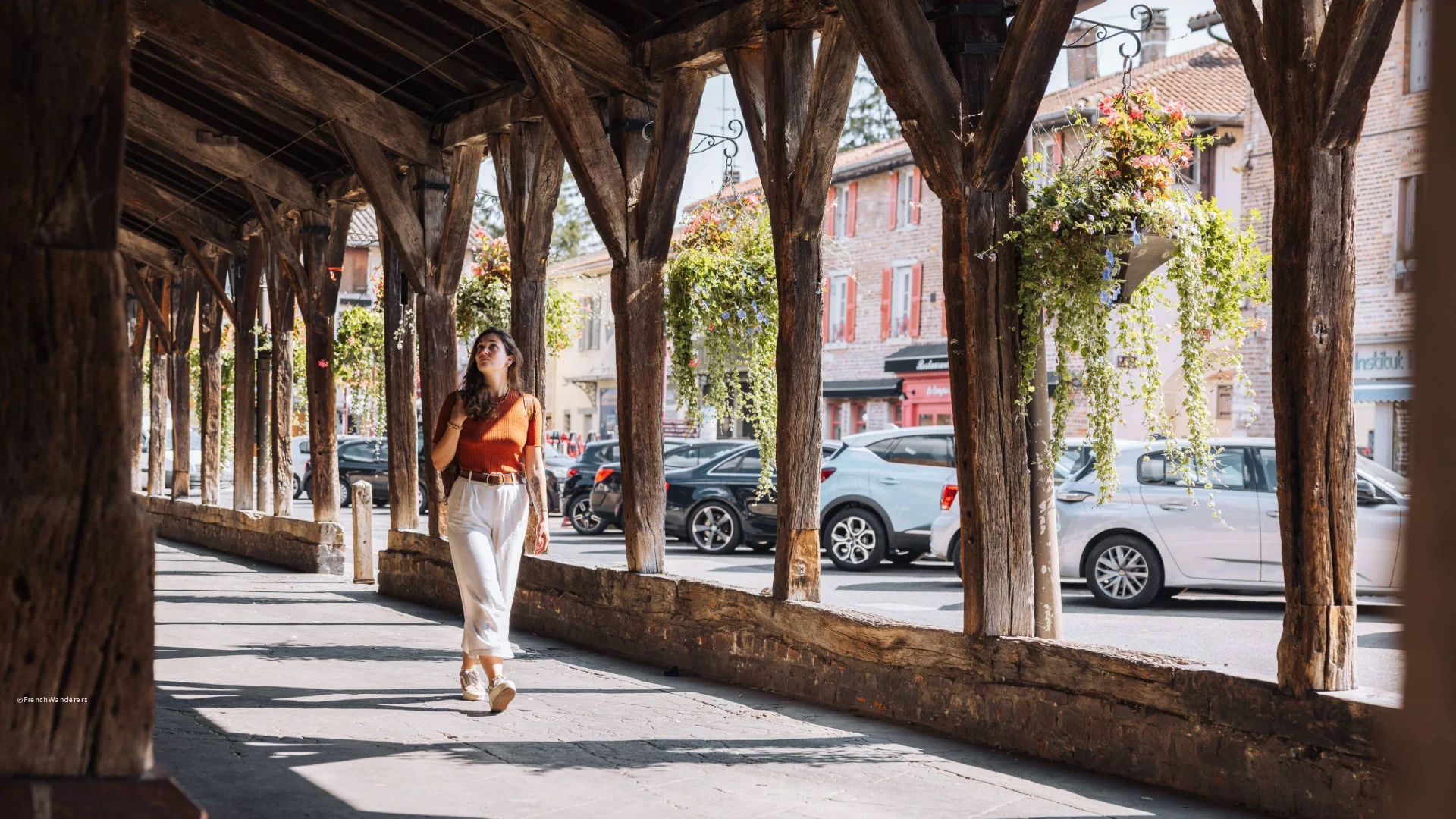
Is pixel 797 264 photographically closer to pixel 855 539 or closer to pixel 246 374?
pixel 855 539

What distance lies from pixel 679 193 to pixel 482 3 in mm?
1469

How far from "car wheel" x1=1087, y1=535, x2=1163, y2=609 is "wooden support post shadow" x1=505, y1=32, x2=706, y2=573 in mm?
4268

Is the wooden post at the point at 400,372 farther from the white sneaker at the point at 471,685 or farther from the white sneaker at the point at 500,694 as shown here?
the white sneaker at the point at 500,694

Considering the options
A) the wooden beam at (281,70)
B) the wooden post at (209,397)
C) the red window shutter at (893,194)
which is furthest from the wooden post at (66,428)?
the red window shutter at (893,194)

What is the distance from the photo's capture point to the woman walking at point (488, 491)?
654 cm

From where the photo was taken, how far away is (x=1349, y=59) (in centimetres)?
430

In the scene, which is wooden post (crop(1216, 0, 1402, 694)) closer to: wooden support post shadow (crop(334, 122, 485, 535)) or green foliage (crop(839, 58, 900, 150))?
wooden support post shadow (crop(334, 122, 485, 535))

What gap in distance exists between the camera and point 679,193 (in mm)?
8070

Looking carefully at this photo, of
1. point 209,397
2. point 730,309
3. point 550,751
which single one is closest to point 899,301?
point 209,397

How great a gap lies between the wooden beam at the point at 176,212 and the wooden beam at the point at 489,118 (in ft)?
24.2

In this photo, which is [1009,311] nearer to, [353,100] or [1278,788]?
[1278,788]

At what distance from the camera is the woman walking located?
21.5 ft

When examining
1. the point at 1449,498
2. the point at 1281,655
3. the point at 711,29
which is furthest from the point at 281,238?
the point at 1449,498

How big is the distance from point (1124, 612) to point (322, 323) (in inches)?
309
